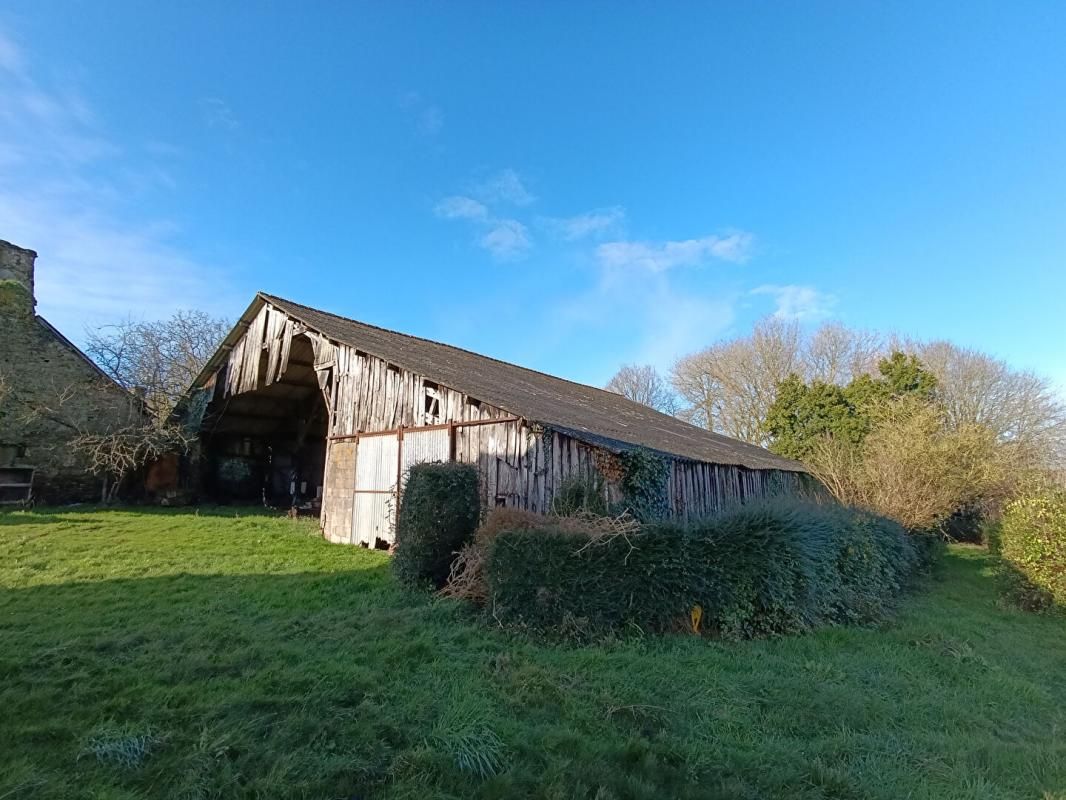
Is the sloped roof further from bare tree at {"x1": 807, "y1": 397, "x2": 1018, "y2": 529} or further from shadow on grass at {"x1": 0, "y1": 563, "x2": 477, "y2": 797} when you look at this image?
shadow on grass at {"x1": 0, "y1": 563, "x2": 477, "y2": 797}

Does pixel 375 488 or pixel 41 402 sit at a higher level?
pixel 41 402

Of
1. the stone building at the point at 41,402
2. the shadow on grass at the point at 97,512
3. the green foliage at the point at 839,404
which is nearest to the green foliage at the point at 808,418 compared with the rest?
the green foliage at the point at 839,404

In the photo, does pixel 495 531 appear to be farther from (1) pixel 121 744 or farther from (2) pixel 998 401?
(2) pixel 998 401

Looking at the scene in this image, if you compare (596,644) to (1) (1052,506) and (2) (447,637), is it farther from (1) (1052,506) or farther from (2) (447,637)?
(1) (1052,506)

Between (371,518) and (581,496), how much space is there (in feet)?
18.4

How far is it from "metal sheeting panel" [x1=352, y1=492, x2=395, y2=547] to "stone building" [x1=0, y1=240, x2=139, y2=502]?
9.44m

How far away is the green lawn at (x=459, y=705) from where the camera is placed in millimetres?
3447

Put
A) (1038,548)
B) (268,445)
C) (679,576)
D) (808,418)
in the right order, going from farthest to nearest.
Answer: (808,418) < (268,445) < (1038,548) < (679,576)

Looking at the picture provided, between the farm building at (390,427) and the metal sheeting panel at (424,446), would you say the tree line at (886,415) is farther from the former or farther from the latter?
the metal sheeting panel at (424,446)

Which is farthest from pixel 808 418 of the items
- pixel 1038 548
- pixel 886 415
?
pixel 1038 548

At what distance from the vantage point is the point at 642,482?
388 inches

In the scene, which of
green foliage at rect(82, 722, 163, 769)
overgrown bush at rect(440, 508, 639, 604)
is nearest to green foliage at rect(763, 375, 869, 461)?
overgrown bush at rect(440, 508, 639, 604)

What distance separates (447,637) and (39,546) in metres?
8.61

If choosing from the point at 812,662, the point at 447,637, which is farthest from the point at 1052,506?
the point at 447,637
